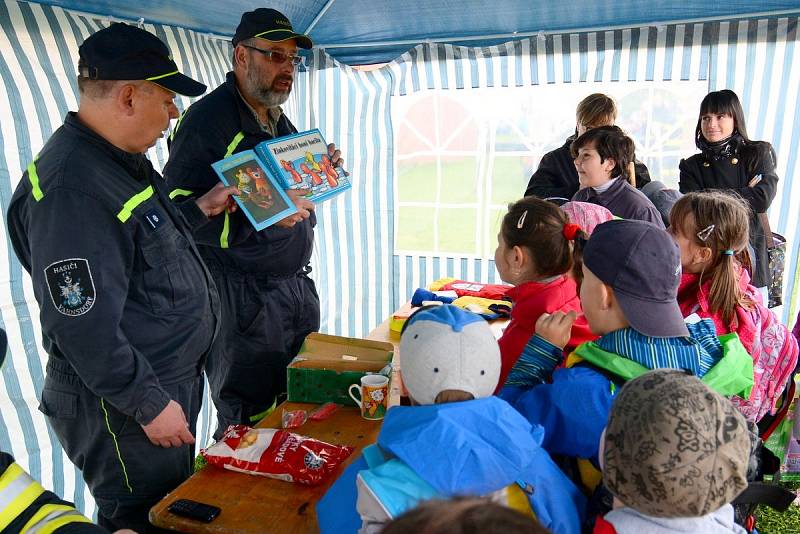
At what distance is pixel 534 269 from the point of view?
2.27m

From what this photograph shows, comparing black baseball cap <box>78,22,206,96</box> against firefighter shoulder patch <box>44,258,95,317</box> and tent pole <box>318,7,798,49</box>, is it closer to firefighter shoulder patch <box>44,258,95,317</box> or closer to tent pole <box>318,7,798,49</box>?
firefighter shoulder patch <box>44,258,95,317</box>

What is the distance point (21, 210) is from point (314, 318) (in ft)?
5.39

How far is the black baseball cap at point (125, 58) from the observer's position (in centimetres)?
191

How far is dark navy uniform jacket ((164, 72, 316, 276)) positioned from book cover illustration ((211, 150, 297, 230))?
214 mm

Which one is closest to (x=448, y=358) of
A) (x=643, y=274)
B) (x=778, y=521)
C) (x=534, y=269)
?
(x=643, y=274)

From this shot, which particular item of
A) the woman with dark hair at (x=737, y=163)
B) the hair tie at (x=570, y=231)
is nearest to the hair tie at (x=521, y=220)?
the hair tie at (x=570, y=231)

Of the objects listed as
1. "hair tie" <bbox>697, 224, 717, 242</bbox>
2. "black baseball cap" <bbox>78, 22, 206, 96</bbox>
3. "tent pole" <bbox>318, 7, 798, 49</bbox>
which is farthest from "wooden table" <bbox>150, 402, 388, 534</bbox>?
"tent pole" <bbox>318, 7, 798, 49</bbox>

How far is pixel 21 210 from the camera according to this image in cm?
195

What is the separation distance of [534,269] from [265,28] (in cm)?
177

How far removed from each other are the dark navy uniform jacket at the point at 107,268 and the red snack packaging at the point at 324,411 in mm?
485

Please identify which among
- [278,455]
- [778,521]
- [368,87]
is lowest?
[778,521]

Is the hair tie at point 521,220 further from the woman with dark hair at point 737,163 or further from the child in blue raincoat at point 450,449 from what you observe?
the woman with dark hair at point 737,163

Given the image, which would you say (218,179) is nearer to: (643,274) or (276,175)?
(276,175)

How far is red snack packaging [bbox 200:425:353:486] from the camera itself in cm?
173
